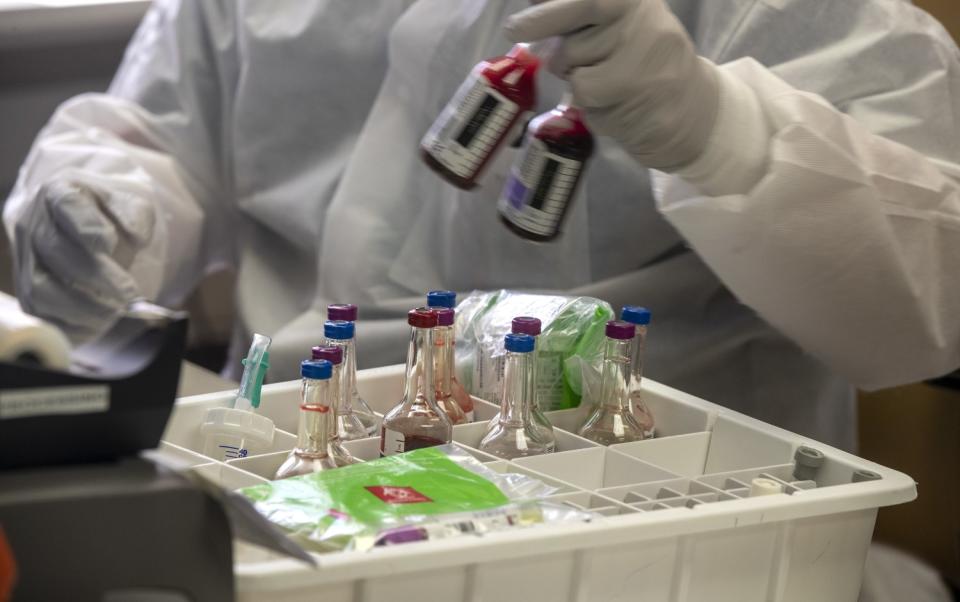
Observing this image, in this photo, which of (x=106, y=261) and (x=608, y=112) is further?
(x=106, y=261)

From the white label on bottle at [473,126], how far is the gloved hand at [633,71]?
0.06 meters

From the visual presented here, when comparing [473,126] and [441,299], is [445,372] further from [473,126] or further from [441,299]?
[473,126]

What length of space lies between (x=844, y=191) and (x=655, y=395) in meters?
0.28

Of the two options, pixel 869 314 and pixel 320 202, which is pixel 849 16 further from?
pixel 320 202

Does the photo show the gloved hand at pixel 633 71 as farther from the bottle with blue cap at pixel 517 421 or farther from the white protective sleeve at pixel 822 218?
the bottle with blue cap at pixel 517 421

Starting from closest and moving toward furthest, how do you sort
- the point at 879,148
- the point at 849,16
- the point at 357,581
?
the point at 357,581, the point at 879,148, the point at 849,16

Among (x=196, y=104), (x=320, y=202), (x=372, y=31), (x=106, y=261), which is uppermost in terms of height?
(x=372, y=31)

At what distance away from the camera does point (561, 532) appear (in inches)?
24.9

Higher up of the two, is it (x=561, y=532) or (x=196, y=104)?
(x=196, y=104)

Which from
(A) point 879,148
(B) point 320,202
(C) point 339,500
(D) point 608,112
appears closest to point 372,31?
(B) point 320,202

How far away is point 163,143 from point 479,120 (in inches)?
35.6

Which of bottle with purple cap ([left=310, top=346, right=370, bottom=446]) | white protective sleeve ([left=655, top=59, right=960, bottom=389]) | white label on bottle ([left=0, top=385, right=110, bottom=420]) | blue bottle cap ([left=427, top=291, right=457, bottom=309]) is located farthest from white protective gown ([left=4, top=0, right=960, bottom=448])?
white label on bottle ([left=0, top=385, right=110, bottom=420])

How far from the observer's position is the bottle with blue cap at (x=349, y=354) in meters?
0.82

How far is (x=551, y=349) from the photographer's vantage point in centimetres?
93
